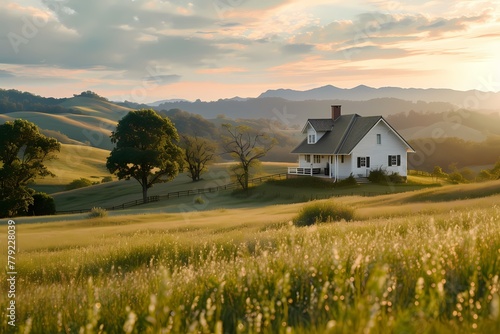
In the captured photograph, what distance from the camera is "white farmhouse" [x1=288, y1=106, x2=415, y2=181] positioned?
236 feet

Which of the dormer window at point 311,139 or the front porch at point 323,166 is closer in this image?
the front porch at point 323,166

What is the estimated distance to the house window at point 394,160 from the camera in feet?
246

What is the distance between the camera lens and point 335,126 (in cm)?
7819

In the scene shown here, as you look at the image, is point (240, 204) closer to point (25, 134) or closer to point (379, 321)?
point (25, 134)

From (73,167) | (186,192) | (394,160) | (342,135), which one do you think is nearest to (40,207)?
(186,192)

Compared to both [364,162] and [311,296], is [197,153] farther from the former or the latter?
[311,296]

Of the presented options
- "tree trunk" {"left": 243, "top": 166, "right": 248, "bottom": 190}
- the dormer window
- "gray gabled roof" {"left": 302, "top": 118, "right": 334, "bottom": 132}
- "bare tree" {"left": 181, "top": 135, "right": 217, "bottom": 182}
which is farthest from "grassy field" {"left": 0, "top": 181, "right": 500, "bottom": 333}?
"bare tree" {"left": 181, "top": 135, "right": 217, "bottom": 182}

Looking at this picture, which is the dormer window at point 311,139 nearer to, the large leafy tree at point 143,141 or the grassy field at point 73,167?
the large leafy tree at point 143,141

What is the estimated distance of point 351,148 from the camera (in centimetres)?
7044

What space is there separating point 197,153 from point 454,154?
313 feet

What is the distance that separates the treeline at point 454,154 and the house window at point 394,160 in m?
81.3

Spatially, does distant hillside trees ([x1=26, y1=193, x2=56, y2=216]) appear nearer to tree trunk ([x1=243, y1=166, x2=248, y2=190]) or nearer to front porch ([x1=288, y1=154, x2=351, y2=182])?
tree trunk ([x1=243, y1=166, x2=248, y2=190])

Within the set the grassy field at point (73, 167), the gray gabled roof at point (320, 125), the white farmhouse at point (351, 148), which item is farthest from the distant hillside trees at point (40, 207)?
the grassy field at point (73, 167)

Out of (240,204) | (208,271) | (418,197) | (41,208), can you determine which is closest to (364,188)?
(240,204)
